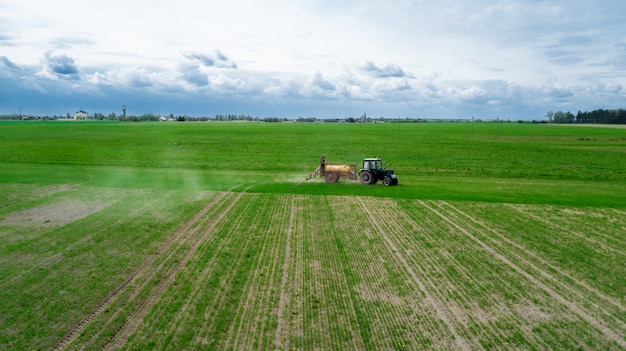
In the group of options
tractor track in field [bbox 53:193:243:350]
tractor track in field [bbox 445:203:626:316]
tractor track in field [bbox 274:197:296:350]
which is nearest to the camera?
tractor track in field [bbox 274:197:296:350]

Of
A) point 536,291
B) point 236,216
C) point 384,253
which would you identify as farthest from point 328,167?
point 536,291

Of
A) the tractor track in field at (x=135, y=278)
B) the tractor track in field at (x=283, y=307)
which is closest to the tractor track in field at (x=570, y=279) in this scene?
the tractor track in field at (x=283, y=307)

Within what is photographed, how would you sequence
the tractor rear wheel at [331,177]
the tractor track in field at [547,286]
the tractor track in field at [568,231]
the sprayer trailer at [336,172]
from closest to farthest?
the tractor track in field at [547,286], the tractor track in field at [568,231], the sprayer trailer at [336,172], the tractor rear wheel at [331,177]

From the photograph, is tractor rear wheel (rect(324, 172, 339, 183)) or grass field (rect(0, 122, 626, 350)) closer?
grass field (rect(0, 122, 626, 350))

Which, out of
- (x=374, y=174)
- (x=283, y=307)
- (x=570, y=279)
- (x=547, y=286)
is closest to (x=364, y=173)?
(x=374, y=174)

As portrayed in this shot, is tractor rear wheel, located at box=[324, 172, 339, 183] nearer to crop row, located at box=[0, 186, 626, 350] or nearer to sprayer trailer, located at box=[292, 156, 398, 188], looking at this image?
sprayer trailer, located at box=[292, 156, 398, 188]

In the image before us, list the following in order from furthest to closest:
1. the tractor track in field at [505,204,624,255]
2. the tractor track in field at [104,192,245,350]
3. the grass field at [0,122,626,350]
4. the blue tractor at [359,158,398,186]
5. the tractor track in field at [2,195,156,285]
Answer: the blue tractor at [359,158,398,186] → the tractor track in field at [505,204,624,255] → the tractor track in field at [2,195,156,285] → the grass field at [0,122,626,350] → the tractor track in field at [104,192,245,350]

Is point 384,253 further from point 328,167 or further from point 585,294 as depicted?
point 328,167

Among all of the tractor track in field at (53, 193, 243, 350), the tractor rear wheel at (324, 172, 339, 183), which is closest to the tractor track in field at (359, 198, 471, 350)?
the tractor track in field at (53, 193, 243, 350)

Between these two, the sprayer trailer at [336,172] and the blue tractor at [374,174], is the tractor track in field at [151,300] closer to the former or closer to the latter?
the sprayer trailer at [336,172]
